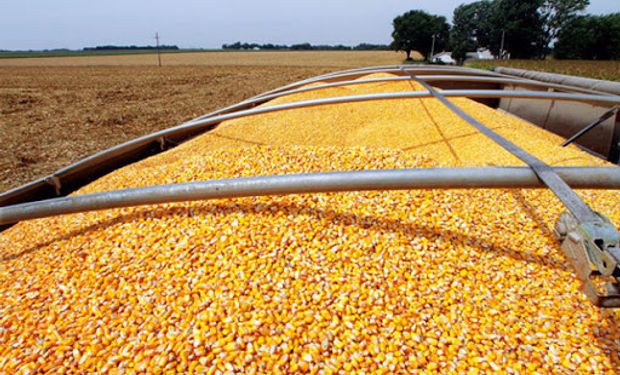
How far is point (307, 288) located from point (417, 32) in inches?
2096

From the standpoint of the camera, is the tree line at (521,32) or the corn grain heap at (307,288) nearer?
the corn grain heap at (307,288)

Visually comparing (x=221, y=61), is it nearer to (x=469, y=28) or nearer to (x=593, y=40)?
(x=469, y=28)

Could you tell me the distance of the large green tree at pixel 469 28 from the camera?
47534mm

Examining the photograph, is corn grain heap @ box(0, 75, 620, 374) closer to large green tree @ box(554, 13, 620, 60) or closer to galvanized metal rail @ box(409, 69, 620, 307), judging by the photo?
galvanized metal rail @ box(409, 69, 620, 307)

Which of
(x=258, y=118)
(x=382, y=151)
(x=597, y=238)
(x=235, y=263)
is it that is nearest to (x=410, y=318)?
(x=597, y=238)

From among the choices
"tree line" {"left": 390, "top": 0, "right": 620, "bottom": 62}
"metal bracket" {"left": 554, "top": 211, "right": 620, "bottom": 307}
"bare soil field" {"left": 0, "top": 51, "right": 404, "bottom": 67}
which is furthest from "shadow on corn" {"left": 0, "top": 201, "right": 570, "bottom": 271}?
"tree line" {"left": 390, "top": 0, "right": 620, "bottom": 62}

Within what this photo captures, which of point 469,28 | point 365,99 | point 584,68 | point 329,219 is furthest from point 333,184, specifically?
point 469,28

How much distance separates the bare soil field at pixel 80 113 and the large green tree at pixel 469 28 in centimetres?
4162

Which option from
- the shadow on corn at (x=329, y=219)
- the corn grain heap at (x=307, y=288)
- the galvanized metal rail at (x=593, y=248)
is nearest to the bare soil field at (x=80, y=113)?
the shadow on corn at (x=329, y=219)

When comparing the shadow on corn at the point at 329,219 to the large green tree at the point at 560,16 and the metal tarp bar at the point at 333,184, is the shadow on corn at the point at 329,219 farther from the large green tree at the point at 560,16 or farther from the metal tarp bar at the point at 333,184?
the large green tree at the point at 560,16

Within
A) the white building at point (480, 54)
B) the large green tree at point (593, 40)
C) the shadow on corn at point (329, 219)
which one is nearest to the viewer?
the shadow on corn at point (329, 219)

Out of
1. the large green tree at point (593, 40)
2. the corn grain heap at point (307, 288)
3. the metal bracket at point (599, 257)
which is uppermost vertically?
the large green tree at point (593, 40)

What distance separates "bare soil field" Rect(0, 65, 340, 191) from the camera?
268 inches

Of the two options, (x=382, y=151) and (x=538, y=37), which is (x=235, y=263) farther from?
(x=538, y=37)
